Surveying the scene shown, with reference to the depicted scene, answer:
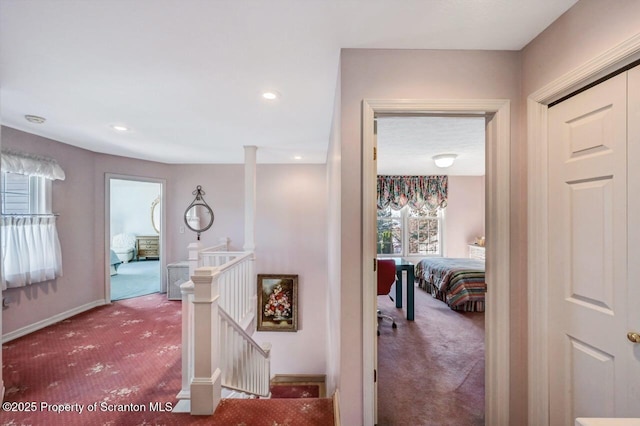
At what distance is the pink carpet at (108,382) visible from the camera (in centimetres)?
161

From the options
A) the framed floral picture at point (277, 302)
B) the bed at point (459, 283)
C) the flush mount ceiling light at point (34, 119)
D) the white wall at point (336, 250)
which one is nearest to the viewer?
the white wall at point (336, 250)

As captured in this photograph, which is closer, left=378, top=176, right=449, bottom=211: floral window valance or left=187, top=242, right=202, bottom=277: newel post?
left=187, top=242, right=202, bottom=277: newel post

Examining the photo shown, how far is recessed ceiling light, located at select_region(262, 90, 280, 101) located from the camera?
190cm

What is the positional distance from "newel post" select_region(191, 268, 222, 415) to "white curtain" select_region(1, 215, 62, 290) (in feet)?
8.50

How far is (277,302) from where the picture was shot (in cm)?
427

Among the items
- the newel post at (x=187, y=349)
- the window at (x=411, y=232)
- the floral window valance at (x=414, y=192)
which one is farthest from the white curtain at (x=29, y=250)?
the window at (x=411, y=232)

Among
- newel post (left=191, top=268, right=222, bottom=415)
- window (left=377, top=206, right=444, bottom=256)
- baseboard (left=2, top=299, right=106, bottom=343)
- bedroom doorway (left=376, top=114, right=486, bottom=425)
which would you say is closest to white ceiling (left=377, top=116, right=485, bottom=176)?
bedroom doorway (left=376, top=114, right=486, bottom=425)

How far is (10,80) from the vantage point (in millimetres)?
1732

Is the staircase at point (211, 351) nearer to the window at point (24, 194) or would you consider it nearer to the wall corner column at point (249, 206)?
the wall corner column at point (249, 206)

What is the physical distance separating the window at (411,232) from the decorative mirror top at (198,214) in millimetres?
3762

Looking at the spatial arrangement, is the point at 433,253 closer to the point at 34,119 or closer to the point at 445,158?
the point at 445,158

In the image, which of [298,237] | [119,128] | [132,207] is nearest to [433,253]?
[298,237]

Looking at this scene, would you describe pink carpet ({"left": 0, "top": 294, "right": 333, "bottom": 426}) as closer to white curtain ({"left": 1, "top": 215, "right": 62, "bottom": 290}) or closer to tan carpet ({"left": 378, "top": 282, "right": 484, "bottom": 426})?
tan carpet ({"left": 378, "top": 282, "right": 484, "bottom": 426})

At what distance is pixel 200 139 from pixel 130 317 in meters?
2.54
